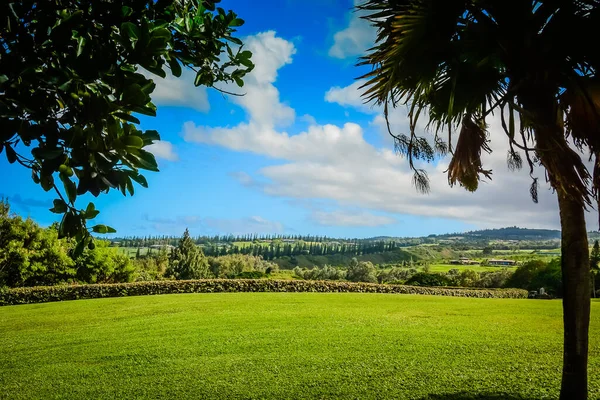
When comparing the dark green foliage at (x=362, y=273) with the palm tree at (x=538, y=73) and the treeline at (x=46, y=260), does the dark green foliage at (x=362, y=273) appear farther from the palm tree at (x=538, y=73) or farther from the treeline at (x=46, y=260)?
the palm tree at (x=538, y=73)

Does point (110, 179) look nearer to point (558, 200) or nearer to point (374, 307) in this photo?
point (558, 200)

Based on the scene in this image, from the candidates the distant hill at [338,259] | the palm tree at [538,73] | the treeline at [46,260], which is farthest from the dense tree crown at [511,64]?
the distant hill at [338,259]

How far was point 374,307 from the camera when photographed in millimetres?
16969

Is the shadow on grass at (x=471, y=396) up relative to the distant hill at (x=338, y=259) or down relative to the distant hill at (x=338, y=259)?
up

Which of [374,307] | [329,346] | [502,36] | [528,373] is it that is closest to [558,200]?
[502,36]

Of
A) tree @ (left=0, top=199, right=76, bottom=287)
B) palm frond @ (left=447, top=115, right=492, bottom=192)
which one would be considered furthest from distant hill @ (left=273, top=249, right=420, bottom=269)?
palm frond @ (left=447, top=115, right=492, bottom=192)

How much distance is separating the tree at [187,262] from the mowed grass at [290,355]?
31846 millimetres

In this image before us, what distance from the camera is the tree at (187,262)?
4656 cm

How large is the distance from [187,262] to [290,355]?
41004 millimetres

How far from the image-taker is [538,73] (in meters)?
4.37

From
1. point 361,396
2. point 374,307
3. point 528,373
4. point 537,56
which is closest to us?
point 537,56

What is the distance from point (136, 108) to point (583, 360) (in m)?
5.33

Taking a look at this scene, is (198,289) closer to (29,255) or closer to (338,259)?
(29,255)

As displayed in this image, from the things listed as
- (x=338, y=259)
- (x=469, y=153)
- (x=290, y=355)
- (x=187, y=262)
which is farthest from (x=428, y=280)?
(x=338, y=259)
